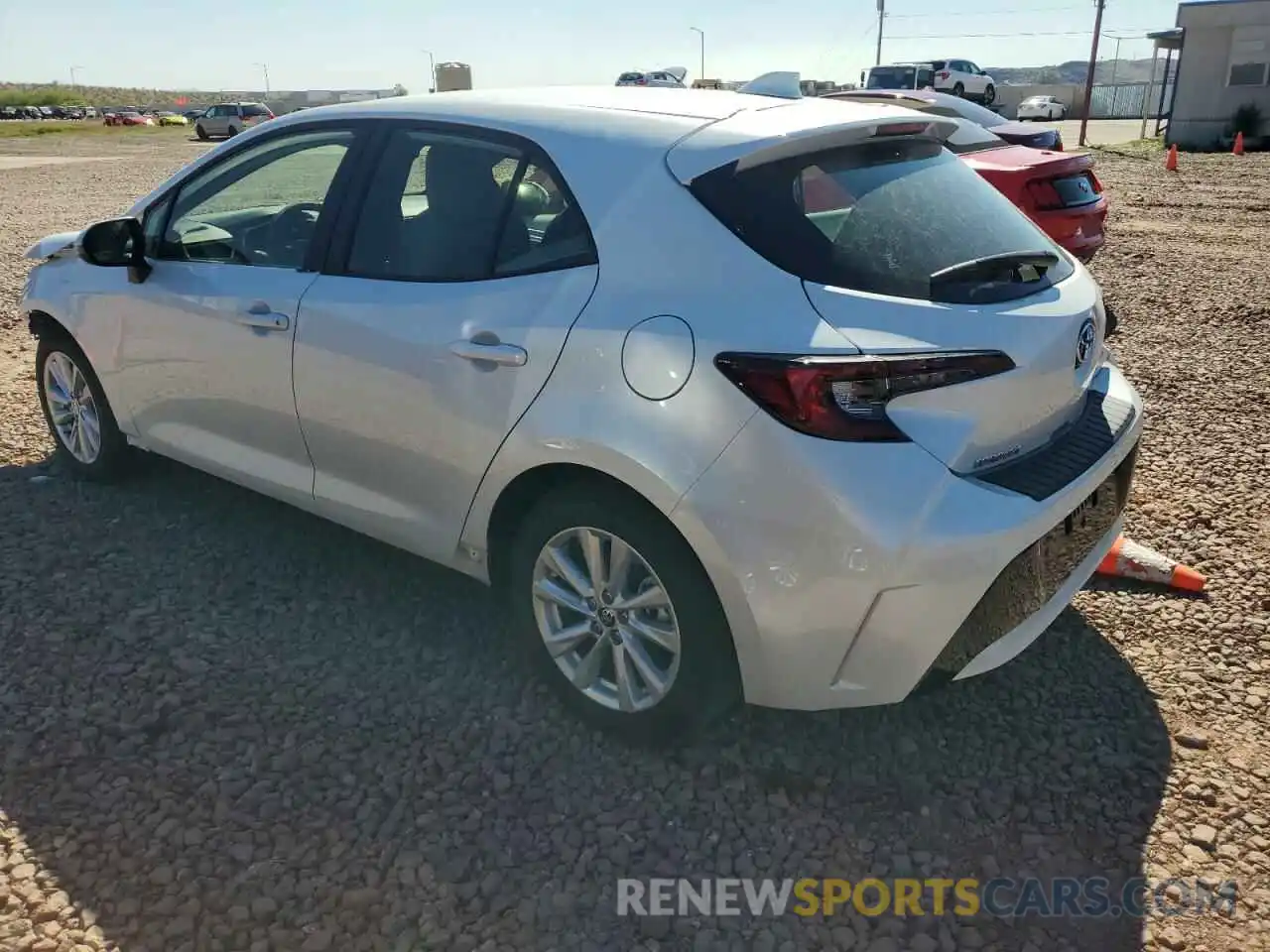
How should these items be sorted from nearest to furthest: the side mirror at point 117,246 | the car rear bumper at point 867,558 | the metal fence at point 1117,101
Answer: the car rear bumper at point 867,558 → the side mirror at point 117,246 → the metal fence at point 1117,101

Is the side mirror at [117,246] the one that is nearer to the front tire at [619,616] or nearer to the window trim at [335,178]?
the window trim at [335,178]

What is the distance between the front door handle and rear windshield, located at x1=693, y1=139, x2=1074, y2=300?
2.14 ft

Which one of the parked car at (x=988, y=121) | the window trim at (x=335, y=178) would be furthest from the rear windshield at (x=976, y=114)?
the window trim at (x=335, y=178)

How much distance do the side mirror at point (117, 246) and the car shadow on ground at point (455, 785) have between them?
1.29 metres

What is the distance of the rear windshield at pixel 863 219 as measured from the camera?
8.67 ft

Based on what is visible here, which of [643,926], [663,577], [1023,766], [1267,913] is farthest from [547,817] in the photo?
[1267,913]

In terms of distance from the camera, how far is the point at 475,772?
301 centimetres

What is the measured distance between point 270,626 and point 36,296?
2207mm

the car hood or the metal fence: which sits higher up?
the car hood

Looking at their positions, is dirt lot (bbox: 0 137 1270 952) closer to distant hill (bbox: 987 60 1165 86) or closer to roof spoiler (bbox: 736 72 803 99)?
roof spoiler (bbox: 736 72 803 99)

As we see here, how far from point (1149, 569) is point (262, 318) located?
336 centimetres

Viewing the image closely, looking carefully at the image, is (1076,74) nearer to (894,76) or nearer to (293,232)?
(894,76)

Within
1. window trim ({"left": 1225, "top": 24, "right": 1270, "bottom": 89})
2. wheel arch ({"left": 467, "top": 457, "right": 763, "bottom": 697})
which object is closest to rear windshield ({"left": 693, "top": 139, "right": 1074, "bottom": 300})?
wheel arch ({"left": 467, "top": 457, "right": 763, "bottom": 697})

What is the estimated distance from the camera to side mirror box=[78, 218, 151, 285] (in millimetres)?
4129
